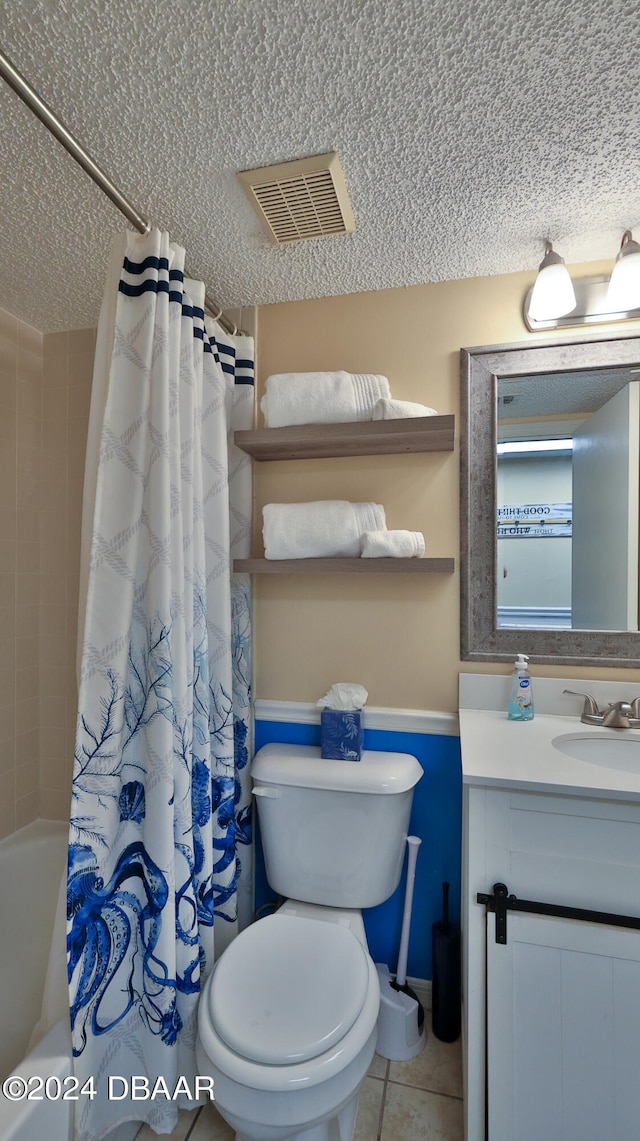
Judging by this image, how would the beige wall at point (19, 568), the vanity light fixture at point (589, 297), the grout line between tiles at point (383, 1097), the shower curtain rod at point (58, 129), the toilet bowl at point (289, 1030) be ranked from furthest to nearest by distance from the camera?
1. the beige wall at point (19, 568)
2. the vanity light fixture at point (589, 297)
3. the grout line between tiles at point (383, 1097)
4. the toilet bowl at point (289, 1030)
5. the shower curtain rod at point (58, 129)

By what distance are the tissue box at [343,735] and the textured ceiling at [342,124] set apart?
4.24 feet

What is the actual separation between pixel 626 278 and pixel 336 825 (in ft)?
5.30

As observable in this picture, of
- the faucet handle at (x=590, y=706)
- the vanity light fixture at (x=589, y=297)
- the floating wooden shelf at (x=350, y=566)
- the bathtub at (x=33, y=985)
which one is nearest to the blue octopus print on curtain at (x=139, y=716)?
the bathtub at (x=33, y=985)

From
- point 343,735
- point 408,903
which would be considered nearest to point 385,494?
point 343,735

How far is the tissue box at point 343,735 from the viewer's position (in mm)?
1534

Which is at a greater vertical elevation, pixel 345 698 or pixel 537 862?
pixel 345 698

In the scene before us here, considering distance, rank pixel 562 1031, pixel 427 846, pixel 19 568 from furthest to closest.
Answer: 1. pixel 19 568
2. pixel 427 846
3. pixel 562 1031

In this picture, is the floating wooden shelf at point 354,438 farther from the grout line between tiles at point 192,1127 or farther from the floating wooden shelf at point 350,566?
the grout line between tiles at point 192,1127

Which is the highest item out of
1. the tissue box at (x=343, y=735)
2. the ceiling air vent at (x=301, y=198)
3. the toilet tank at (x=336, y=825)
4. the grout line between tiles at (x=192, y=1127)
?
the ceiling air vent at (x=301, y=198)

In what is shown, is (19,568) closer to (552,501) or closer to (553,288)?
(552,501)

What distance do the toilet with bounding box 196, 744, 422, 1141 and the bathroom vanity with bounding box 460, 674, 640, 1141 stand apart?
27 cm

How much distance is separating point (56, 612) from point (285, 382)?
118 centimetres

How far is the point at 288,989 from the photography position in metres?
1.14

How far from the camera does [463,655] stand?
157 cm
